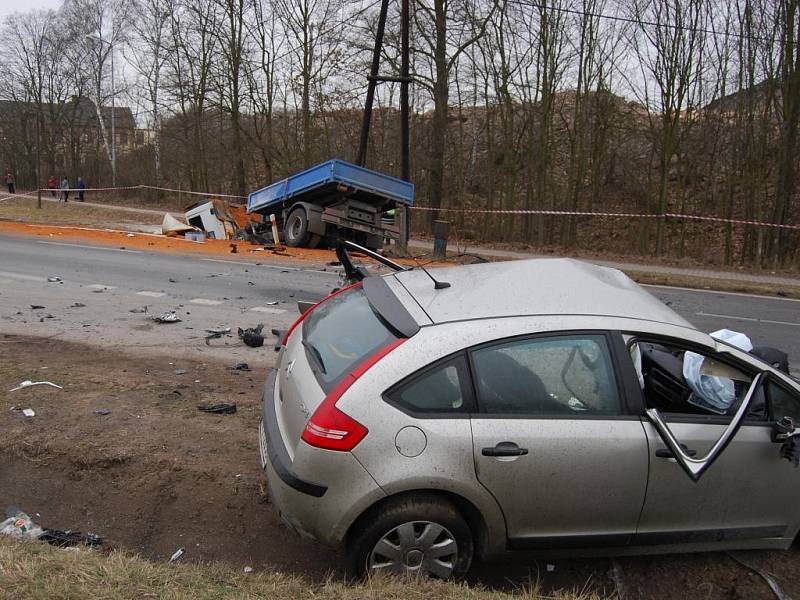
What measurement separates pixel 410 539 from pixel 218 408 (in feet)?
8.48

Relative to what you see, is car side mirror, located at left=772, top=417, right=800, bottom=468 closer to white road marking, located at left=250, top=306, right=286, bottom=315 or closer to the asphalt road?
the asphalt road

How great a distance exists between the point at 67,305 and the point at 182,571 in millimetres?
7433

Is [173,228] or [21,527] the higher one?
[173,228]

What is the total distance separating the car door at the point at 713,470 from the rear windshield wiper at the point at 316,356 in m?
1.54

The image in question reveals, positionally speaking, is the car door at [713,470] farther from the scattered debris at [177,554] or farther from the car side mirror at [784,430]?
the scattered debris at [177,554]

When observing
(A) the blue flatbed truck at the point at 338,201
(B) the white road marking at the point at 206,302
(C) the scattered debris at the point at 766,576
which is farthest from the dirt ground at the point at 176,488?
(A) the blue flatbed truck at the point at 338,201

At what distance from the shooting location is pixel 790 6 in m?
19.6

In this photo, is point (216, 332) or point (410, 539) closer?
point (410, 539)

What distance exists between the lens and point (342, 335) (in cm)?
354

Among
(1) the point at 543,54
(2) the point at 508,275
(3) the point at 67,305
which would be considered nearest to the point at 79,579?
(2) the point at 508,275

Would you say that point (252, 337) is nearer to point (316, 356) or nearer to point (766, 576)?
point (316, 356)

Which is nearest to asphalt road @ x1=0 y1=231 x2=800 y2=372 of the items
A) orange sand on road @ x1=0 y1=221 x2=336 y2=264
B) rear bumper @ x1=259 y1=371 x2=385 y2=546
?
orange sand on road @ x1=0 y1=221 x2=336 y2=264

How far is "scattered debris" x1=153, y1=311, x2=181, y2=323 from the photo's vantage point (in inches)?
335

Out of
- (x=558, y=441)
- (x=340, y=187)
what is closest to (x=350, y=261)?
(x=558, y=441)
